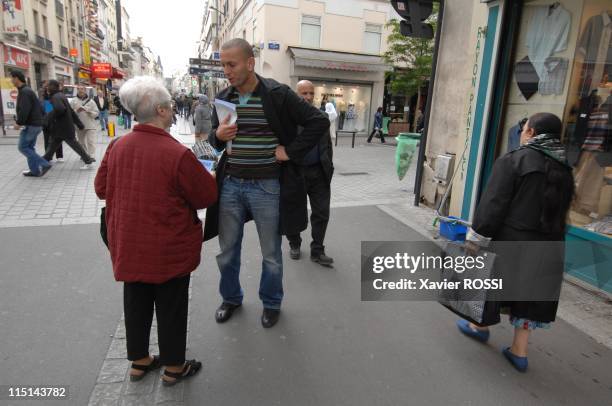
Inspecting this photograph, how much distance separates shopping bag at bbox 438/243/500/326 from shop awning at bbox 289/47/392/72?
1837 centimetres

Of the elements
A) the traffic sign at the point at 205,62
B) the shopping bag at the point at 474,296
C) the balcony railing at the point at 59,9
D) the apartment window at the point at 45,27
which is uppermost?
Answer: the balcony railing at the point at 59,9

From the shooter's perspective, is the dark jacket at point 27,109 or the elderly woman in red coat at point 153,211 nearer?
the elderly woman in red coat at point 153,211

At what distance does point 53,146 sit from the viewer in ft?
27.3

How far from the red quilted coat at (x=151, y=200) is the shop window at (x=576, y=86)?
3.70 m

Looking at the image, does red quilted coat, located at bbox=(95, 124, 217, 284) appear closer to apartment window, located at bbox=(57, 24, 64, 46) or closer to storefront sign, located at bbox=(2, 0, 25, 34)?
storefront sign, located at bbox=(2, 0, 25, 34)

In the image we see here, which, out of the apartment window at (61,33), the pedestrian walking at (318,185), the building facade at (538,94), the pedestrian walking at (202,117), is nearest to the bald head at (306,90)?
the pedestrian walking at (318,185)

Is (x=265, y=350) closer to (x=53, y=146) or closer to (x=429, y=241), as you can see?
(x=429, y=241)

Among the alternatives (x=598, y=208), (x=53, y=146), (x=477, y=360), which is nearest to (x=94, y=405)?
(x=477, y=360)

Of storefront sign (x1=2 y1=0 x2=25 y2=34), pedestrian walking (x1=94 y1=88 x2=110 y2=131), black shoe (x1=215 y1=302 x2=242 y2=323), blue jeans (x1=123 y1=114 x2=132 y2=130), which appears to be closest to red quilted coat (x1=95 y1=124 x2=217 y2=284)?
black shoe (x1=215 y1=302 x2=242 y2=323)

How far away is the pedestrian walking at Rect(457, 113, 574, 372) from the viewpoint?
2303 millimetres

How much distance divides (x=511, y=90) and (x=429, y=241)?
2.17 meters

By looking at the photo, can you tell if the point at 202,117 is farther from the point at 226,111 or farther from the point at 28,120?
the point at 226,111

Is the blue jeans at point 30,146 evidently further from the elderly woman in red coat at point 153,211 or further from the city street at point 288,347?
the elderly woman in red coat at point 153,211

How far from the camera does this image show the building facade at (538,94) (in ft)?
13.5
